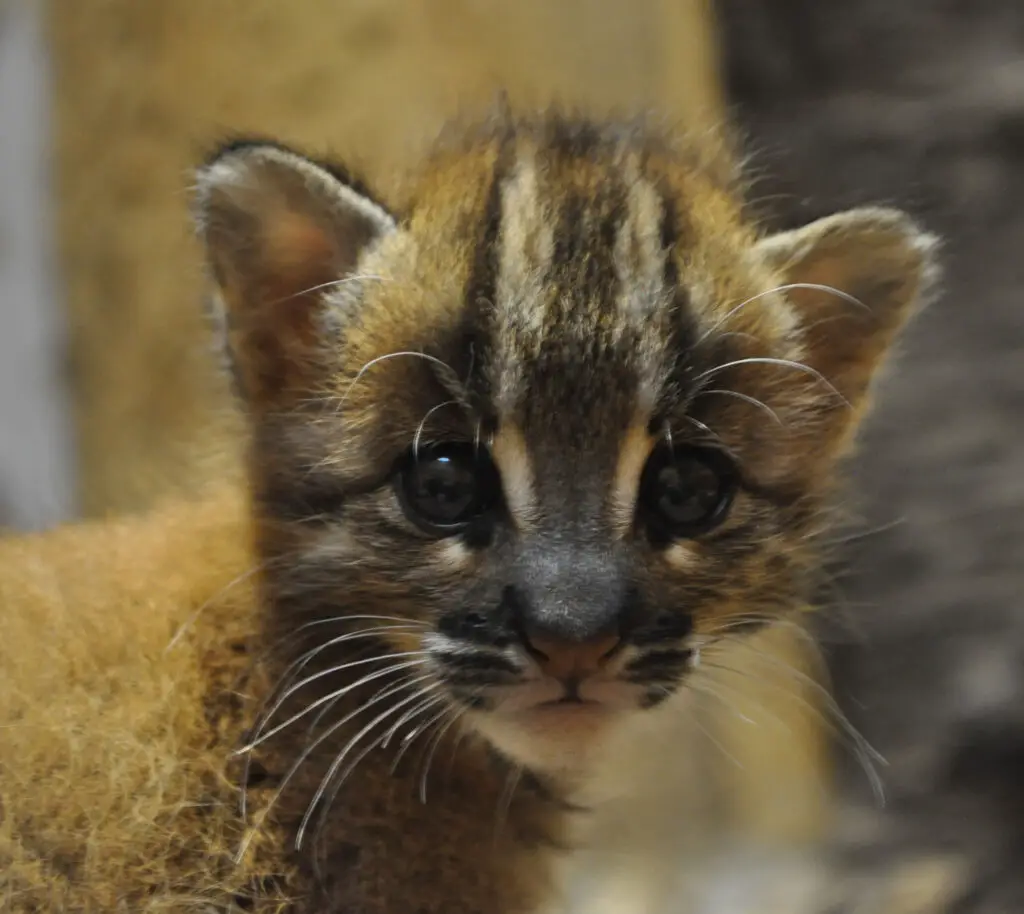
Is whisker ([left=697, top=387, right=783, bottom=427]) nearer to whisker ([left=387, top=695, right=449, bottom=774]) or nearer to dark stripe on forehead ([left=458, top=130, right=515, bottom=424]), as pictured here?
dark stripe on forehead ([left=458, top=130, right=515, bottom=424])

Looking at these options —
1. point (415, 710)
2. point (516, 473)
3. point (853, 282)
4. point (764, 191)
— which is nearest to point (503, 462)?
point (516, 473)

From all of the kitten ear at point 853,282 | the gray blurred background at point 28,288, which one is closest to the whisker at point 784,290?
the kitten ear at point 853,282

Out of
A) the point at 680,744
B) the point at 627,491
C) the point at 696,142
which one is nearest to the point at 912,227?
the point at 696,142

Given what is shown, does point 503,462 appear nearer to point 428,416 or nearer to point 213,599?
point 428,416

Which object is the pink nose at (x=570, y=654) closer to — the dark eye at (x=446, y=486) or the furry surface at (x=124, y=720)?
the dark eye at (x=446, y=486)

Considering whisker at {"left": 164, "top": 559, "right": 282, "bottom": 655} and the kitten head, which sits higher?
the kitten head

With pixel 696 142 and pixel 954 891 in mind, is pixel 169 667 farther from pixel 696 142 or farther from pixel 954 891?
pixel 954 891

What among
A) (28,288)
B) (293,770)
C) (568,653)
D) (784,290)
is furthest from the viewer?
(28,288)

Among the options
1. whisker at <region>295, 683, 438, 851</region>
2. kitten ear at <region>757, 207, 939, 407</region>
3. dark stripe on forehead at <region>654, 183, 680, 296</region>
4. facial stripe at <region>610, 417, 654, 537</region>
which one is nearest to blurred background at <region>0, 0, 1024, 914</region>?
kitten ear at <region>757, 207, 939, 407</region>
